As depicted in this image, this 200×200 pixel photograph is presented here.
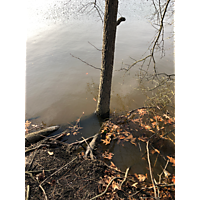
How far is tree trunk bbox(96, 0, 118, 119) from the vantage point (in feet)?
12.3

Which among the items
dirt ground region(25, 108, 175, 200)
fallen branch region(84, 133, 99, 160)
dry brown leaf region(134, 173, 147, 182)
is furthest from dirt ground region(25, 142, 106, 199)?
dry brown leaf region(134, 173, 147, 182)

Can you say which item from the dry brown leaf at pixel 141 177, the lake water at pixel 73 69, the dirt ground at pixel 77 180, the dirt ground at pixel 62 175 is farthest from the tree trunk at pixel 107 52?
the dry brown leaf at pixel 141 177

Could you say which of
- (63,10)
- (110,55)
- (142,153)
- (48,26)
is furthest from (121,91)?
(63,10)

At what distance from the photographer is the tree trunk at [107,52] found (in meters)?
3.75

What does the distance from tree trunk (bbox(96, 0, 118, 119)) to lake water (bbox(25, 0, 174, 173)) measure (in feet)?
1.92

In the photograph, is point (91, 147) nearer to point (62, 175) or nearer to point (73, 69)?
point (62, 175)

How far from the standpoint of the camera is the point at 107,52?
4285 millimetres

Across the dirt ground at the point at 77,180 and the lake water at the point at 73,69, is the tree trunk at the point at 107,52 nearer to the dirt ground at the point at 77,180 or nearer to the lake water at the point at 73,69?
the lake water at the point at 73,69

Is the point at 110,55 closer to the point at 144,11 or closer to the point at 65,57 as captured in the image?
the point at 65,57

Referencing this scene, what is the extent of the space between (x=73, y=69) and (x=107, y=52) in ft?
17.5

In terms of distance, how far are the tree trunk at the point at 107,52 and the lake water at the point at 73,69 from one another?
1.92 feet

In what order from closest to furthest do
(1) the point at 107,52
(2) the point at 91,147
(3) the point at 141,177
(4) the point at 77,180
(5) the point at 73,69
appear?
(4) the point at 77,180, (3) the point at 141,177, (2) the point at 91,147, (1) the point at 107,52, (5) the point at 73,69

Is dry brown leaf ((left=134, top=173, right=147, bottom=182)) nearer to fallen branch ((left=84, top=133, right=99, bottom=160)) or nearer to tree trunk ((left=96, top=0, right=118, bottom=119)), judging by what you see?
fallen branch ((left=84, top=133, right=99, bottom=160))

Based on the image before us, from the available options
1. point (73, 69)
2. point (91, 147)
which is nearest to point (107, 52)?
point (91, 147)
